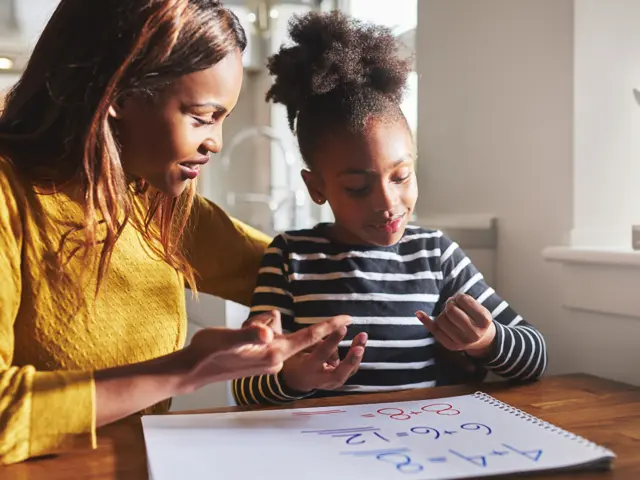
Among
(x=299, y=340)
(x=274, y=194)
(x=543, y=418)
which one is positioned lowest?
(x=543, y=418)

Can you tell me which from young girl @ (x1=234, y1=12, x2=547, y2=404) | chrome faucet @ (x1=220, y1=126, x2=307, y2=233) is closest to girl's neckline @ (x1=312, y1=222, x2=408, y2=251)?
young girl @ (x1=234, y1=12, x2=547, y2=404)

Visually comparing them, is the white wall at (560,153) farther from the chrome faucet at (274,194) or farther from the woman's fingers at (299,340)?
the chrome faucet at (274,194)

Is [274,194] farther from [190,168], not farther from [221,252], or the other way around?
[190,168]

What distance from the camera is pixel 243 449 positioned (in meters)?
0.68

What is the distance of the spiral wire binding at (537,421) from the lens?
66cm

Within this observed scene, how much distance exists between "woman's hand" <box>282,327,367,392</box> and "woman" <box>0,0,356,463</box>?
5 centimetres

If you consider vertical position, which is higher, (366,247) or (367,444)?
(366,247)

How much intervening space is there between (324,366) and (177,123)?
1.09 feet

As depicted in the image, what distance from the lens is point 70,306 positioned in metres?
0.89

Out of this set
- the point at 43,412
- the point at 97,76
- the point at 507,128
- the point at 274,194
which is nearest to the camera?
the point at 43,412

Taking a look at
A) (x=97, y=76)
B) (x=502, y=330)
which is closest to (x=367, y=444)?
(x=502, y=330)

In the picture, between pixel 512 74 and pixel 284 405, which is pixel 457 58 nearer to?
pixel 512 74

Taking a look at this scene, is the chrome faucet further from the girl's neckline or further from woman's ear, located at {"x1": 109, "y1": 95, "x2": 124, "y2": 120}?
woman's ear, located at {"x1": 109, "y1": 95, "x2": 124, "y2": 120}

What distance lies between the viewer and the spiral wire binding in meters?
0.66
